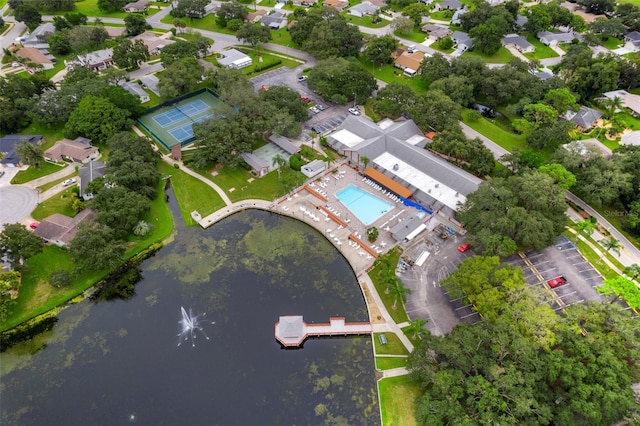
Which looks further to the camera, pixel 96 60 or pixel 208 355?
pixel 96 60

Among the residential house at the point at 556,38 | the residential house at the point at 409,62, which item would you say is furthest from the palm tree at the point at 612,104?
the residential house at the point at 409,62

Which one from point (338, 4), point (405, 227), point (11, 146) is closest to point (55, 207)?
point (11, 146)

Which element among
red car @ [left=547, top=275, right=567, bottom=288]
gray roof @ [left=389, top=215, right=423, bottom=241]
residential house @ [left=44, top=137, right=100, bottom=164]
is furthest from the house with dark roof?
residential house @ [left=44, top=137, right=100, bottom=164]

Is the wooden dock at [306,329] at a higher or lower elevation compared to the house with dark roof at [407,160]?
lower

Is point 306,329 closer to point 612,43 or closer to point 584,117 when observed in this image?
point 584,117

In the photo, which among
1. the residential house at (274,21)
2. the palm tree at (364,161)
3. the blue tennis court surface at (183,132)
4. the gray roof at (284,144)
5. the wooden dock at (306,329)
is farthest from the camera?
the residential house at (274,21)

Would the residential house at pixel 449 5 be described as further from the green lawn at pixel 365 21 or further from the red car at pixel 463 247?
the red car at pixel 463 247

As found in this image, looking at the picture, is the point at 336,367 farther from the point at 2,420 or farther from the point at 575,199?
the point at 575,199

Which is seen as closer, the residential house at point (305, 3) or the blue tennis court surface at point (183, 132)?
the blue tennis court surface at point (183, 132)
